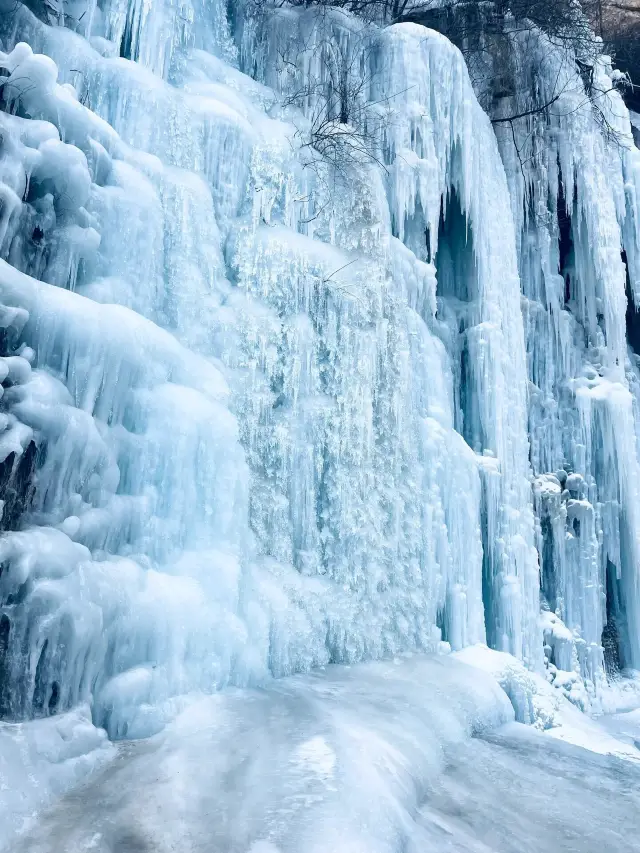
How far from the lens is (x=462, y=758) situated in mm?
3686

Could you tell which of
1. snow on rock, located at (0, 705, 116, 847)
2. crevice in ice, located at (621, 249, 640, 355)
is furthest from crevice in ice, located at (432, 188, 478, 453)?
snow on rock, located at (0, 705, 116, 847)

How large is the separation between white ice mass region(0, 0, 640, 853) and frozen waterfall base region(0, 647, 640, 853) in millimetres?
18

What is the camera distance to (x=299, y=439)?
5051mm

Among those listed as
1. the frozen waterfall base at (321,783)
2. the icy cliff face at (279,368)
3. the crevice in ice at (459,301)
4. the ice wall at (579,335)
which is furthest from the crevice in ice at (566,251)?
the frozen waterfall base at (321,783)

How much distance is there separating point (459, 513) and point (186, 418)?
125 inches

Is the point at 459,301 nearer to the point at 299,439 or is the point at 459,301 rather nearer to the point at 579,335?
the point at 579,335

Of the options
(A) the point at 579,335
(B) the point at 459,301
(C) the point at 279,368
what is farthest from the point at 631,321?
(C) the point at 279,368

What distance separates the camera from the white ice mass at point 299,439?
2881 mm

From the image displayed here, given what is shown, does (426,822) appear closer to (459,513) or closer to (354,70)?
(459,513)

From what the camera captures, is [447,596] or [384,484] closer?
[384,484]

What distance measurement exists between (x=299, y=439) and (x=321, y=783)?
8.95 ft

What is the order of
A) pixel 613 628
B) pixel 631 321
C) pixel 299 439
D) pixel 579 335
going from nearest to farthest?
1. pixel 299 439
2. pixel 613 628
3. pixel 579 335
4. pixel 631 321

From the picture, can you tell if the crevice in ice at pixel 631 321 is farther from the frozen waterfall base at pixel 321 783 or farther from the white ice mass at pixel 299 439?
the frozen waterfall base at pixel 321 783

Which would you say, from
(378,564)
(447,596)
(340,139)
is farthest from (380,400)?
(340,139)
